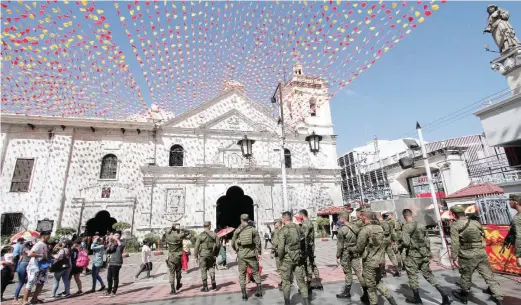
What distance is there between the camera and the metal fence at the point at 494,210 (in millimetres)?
9070

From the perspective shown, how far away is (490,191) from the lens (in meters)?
12.3

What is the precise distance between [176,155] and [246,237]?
14881 mm

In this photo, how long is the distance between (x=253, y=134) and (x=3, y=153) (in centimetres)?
1685

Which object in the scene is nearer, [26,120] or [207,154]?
[26,120]

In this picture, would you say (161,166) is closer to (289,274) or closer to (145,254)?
(145,254)

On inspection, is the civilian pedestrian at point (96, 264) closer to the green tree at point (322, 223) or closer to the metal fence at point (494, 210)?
the metal fence at point (494, 210)

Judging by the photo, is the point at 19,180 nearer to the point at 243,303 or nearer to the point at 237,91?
the point at 237,91

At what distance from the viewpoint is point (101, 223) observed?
1769cm

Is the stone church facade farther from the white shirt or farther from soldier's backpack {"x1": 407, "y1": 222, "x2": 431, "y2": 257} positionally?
soldier's backpack {"x1": 407, "y1": 222, "x2": 431, "y2": 257}

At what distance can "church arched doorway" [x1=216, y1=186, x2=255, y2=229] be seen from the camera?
2069 centimetres

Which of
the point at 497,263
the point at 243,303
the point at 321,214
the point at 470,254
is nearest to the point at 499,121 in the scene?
the point at 497,263

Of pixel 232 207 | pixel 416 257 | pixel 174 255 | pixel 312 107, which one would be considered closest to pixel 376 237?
pixel 416 257

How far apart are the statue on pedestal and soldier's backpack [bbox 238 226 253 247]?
1726 centimetres

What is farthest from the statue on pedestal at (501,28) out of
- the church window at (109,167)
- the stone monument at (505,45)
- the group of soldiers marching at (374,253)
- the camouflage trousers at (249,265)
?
the church window at (109,167)
